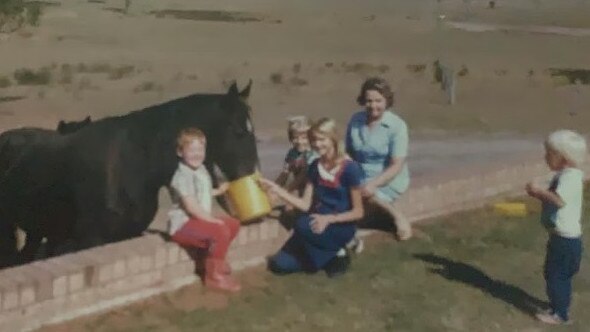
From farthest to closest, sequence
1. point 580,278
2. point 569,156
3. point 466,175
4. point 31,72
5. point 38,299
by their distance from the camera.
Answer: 1. point 31,72
2. point 466,175
3. point 580,278
4. point 569,156
5. point 38,299

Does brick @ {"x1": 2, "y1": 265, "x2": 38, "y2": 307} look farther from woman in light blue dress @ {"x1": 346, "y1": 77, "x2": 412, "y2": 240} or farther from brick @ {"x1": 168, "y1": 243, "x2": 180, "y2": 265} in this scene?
woman in light blue dress @ {"x1": 346, "y1": 77, "x2": 412, "y2": 240}

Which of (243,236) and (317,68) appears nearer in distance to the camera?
(243,236)

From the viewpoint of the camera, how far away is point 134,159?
6641 millimetres

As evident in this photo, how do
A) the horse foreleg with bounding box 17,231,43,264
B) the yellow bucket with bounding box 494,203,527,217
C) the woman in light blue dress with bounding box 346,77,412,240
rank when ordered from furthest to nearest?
1. the yellow bucket with bounding box 494,203,527,217
2. the woman in light blue dress with bounding box 346,77,412,240
3. the horse foreleg with bounding box 17,231,43,264

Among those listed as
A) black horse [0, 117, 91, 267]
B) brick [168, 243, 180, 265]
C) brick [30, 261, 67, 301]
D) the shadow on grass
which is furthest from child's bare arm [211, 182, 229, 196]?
the shadow on grass

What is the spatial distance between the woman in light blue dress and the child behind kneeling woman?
4.70ft

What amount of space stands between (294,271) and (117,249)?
130 centimetres

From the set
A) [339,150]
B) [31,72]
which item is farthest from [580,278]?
[31,72]

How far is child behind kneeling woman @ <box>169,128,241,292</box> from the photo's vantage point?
6406mm

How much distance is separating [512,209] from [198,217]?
144 inches

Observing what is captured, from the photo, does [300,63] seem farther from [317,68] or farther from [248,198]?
[248,198]

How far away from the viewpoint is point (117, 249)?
6203mm

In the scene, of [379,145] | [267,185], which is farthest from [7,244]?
[379,145]

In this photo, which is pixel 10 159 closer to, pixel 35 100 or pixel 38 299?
pixel 38 299
